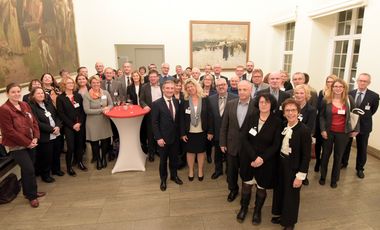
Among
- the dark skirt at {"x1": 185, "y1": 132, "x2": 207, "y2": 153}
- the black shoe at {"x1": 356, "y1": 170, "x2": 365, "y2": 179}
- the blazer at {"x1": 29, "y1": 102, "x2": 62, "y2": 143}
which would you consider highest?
the blazer at {"x1": 29, "y1": 102, "x2": 62, "y2": 143}

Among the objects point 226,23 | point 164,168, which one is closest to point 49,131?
point 164,168

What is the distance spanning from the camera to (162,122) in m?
3.38

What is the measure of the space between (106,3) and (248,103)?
6598 millimetres

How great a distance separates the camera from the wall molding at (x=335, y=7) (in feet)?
15.5

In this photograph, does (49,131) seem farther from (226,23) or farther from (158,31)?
(226,23)

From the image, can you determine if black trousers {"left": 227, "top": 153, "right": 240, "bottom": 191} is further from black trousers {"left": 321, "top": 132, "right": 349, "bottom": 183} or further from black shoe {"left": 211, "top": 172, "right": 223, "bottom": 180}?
black trousers {"left": 321, "top": 132, "right": 349, "bottom": 183}

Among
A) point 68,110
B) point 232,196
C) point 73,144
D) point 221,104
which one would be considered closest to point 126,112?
point 68,110

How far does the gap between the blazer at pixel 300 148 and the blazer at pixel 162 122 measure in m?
1.61

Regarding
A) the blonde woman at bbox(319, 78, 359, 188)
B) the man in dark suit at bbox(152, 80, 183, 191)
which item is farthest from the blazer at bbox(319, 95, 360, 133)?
the man in dark suit at bbox(152, 80, 183, 191)

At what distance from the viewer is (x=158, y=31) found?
26.2 feet

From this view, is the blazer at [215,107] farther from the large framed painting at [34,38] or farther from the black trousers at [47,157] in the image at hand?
the large framed painting at [34,38]

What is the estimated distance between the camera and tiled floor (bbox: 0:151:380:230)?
2.83m

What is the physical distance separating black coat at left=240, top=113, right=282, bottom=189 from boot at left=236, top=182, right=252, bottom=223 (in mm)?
161

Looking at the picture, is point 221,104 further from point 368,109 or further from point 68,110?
point 68,110
